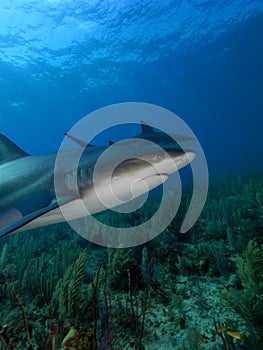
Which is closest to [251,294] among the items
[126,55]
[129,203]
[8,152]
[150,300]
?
[150,300]

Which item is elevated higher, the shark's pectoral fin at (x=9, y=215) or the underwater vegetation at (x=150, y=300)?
the shark's pectoral fin at (x=9, y=215)

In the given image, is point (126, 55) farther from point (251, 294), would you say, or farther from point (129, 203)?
point (251, 294)

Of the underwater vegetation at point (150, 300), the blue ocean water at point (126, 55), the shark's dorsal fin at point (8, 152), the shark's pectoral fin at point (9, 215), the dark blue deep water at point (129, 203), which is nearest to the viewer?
the underwater vegetation at point (150, 300)

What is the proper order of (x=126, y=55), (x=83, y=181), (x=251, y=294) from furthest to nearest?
(x=126, y=55) < (x=83, y=181) < (x=251, y=294)

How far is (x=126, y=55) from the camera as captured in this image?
40.2 metres

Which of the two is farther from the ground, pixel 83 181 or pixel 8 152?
pixel 8 152

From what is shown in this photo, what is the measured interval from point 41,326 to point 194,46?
44713mm

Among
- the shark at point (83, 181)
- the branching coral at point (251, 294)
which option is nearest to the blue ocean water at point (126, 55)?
the branching coral at point (251, 294)

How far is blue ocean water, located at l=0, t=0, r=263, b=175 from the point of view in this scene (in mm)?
28797

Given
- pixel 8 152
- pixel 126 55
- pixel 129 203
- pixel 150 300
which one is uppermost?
pixel 126 55

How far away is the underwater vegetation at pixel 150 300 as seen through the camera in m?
2.50

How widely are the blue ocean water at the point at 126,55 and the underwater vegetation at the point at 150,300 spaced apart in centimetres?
2219

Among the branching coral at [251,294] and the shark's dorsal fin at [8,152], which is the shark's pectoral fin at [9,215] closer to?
the shark's dorsal fin at [8,152]

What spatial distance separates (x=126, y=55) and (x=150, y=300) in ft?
140
